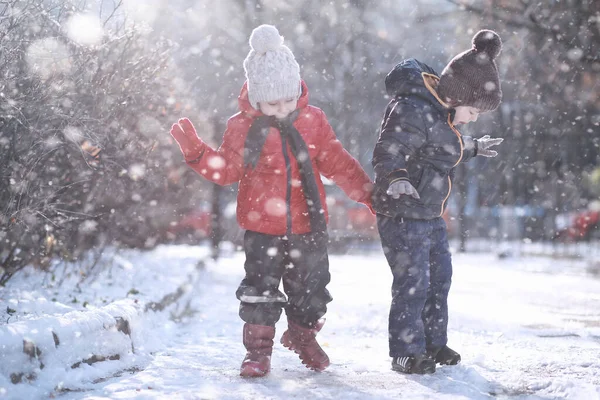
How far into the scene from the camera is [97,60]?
22.2ft

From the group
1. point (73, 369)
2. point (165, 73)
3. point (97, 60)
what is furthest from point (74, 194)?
point (73, 369)

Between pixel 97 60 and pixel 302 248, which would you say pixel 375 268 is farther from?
pixel 302 248

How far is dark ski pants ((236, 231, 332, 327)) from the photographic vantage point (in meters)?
4.33

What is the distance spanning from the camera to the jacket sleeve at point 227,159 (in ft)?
14.3

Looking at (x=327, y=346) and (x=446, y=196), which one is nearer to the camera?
(x=446, y=196)

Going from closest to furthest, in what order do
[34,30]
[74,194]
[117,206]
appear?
[34,30] < [74,194] < [117,206]

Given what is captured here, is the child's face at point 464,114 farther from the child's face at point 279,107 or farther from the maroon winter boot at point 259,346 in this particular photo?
the maroon winter boot at point 259,346

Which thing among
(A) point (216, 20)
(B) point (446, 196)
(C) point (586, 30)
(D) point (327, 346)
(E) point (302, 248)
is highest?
(A) point (216, 20)

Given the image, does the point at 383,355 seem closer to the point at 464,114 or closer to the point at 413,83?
the point at 464,114

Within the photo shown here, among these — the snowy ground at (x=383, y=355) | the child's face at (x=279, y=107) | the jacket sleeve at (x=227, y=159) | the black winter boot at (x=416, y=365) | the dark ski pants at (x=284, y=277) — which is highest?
the child's face at (x=279, y=107)

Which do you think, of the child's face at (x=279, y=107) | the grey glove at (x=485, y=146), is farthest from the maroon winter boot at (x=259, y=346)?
the grey glove at (x=485, y=146)

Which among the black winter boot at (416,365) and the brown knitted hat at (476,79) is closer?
the black winter boot at (416,365)

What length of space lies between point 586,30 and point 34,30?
23.5 ft

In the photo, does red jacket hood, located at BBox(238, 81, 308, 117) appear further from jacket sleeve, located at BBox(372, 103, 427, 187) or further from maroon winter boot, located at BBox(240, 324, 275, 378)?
maroon winter boot, located at BBox(240, 324, 275, 378)
